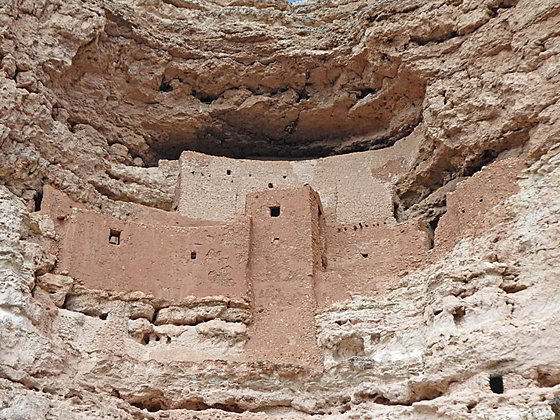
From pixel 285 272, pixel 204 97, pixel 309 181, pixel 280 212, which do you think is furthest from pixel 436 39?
pixel 285 272

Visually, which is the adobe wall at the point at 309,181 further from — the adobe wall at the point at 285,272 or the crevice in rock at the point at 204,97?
the crevice in rock at the point at 204,97

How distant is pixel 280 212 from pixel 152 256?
2.34m

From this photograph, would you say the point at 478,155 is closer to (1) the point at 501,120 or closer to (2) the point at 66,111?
(1) the point at 501,120

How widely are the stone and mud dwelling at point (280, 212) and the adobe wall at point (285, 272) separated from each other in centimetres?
4

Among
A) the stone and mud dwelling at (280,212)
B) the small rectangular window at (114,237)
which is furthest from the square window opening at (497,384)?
the small rectangular window at (114,237)

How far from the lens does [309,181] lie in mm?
17484

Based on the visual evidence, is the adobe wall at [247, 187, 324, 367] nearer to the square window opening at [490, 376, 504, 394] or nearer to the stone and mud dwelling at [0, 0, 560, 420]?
the stone and mud dwelling at [0, 0, 560, 420]

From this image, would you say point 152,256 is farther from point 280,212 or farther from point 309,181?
point 309,181

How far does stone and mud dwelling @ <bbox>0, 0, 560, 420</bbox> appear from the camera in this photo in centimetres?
1231

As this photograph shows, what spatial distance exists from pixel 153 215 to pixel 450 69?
611cm

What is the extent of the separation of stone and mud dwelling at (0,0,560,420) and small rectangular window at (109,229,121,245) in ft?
0.12

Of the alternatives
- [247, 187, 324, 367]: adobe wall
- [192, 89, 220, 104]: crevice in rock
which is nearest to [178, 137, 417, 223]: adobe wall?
[247, 187, 324, 367]: adobe wall

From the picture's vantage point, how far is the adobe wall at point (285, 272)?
1358cm

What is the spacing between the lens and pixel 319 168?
1767 cm
